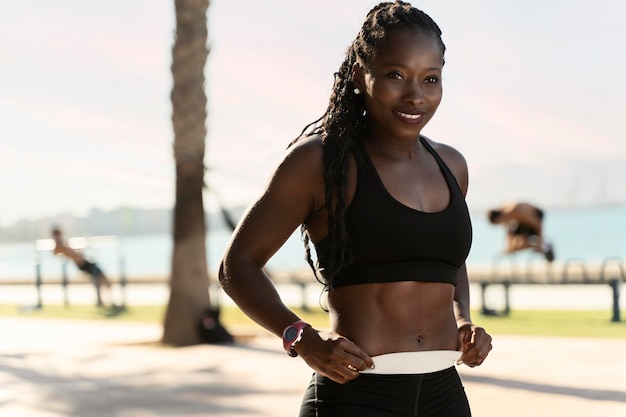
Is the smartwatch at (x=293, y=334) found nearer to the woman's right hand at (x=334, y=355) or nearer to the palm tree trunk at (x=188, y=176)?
the woman's right hand at (x=334, y=355)

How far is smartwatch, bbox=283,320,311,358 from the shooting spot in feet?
5.89

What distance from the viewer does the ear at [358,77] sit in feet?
6.62

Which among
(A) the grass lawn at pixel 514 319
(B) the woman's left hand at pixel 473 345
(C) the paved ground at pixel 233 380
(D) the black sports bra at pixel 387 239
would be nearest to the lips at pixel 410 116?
(D) the black sports bra at pixel 387 239

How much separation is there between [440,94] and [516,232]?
11792 millimetres

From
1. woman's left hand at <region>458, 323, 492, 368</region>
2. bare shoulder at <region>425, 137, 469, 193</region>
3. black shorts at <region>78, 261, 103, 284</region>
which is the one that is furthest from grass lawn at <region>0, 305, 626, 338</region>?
woman's left hand at <region>458, 323, 492, 368</region>

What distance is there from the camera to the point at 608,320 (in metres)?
10.5

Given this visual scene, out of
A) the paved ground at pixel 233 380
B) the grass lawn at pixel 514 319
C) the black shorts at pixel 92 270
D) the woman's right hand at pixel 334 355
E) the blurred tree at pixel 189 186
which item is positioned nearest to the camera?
the woman's right hand at pixel 334 355

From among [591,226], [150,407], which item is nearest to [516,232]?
[150,407]

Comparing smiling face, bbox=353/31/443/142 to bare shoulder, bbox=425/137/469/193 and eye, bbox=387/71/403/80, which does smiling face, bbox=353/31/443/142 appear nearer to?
eye, bbox=387/71/403/80

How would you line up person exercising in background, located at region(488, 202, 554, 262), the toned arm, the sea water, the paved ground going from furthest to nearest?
the sea water
person exercising in background, located at region(488, 202, 554, 262)
the paved ground
the toned arm

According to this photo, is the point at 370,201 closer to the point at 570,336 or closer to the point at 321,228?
the point at 321,228

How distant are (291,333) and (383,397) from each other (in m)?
0.25

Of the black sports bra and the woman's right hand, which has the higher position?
the black sports bra

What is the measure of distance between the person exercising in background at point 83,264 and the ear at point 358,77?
13.7 m
